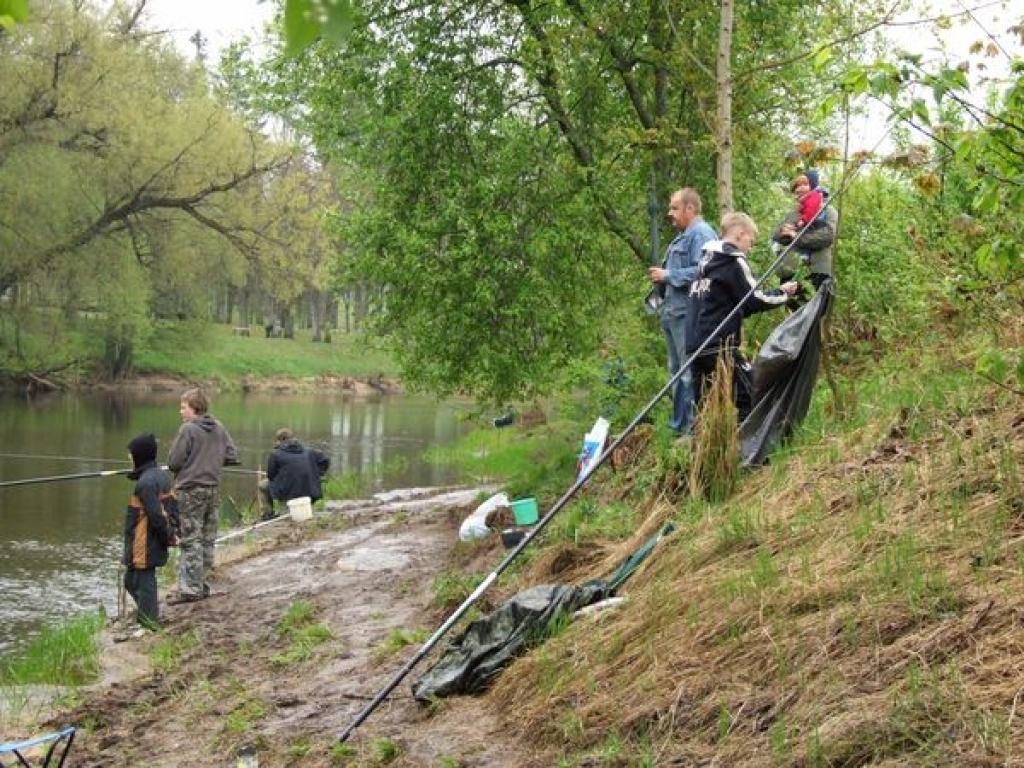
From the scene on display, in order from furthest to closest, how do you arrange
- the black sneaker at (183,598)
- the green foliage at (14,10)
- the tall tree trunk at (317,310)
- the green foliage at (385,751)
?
1. the tall tree trunk at (317,310)
2. the black sneaker at (183,598)
3. the green foliage at (385,751)
4. the green foliage at (14,10)

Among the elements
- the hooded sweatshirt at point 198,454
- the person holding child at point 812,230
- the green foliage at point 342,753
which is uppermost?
the person holding child at point 812,230

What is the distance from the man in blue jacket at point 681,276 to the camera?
8.02m

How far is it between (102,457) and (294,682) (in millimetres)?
17299

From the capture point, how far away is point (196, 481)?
1016cm

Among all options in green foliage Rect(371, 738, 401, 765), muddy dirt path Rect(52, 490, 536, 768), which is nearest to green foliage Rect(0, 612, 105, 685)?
muddy dirt path Rect(52, 490, 536, 768)

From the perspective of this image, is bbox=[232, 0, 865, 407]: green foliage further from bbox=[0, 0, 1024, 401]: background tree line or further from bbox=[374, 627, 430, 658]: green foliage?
bbox=[374, 627, 430, 658]: green foliage

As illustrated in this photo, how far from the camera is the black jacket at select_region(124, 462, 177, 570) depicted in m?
9.12

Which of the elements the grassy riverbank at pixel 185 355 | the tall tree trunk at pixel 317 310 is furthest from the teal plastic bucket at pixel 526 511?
the tall tree trunk at pixel 317 310

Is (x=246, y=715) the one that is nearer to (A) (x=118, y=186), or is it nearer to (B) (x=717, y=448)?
(B) (x=717, y=448)

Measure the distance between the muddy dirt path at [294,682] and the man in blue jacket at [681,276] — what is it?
208 cm

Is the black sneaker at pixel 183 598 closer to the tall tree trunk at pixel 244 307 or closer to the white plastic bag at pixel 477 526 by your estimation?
the white plastic bag at pixel 477 526

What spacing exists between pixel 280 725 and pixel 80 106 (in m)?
30.2

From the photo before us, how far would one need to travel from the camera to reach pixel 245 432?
29.6 meters

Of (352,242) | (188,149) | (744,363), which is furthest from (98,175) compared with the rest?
(744,363)
